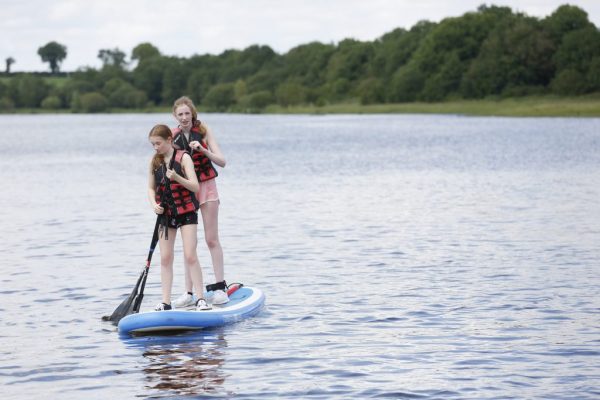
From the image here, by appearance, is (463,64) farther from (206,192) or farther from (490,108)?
(206,192)

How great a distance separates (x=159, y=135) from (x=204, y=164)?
950 mm

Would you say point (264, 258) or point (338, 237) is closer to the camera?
point (264, 258)

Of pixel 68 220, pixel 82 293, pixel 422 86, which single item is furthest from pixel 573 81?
pixel 82 293

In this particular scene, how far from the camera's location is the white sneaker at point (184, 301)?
43.4 ft

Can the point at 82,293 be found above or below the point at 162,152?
below

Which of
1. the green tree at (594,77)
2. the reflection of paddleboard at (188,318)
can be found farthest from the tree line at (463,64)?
the reflection of paddleboard at (188,318)

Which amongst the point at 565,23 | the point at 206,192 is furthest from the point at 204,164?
the point at 565,23

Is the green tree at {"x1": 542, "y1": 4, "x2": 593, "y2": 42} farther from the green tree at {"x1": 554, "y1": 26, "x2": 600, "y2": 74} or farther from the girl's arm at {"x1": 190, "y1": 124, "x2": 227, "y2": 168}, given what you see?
the girl's arm at {"x1": 190, "y1": 124, "x2": 227, "y2": 168}

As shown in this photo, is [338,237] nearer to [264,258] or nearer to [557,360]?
[264,258]

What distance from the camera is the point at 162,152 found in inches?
488

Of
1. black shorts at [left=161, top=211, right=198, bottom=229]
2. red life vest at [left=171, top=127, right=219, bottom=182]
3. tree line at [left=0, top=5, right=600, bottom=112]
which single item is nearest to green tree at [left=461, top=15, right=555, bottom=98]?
tree line at [left=0, top=5, right=600, bottom=112]

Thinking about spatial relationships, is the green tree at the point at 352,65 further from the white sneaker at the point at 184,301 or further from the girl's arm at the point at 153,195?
the girl's arm at the point at 153,195

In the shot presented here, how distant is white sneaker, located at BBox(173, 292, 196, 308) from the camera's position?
1323cm

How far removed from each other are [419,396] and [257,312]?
420 centimetres
